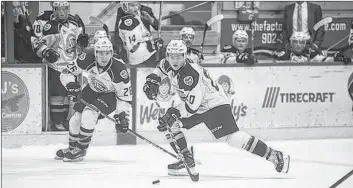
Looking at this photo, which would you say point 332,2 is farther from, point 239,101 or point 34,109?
point 34,109

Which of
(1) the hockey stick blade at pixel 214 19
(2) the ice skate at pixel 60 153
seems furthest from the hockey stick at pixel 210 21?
(2) the ice skate at pixel 60 153

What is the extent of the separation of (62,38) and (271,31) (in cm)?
153

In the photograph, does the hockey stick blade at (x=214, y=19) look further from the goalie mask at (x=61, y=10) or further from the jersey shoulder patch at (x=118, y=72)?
the goalie mask at (x=61, y=10)

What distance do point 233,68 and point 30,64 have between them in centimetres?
122

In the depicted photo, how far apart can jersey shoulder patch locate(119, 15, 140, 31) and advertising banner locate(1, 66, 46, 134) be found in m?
0.54

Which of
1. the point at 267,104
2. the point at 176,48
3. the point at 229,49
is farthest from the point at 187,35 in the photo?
the point at 267,104

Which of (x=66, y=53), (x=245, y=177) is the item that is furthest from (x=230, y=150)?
(x=66, y=53)

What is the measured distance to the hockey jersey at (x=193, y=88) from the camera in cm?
408

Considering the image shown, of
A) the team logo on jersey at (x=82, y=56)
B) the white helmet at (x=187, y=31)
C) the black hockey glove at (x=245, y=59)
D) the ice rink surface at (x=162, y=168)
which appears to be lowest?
the ice rink surface at (x=162, y=168)

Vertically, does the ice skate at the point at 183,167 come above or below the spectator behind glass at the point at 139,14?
below

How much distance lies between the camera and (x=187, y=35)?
4.76 m

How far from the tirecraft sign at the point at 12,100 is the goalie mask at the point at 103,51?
68 cm

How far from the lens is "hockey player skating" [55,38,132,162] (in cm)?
438

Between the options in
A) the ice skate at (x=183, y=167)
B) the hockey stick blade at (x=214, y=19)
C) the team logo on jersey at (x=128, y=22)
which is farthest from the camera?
the hockey stick blade at (x=214, y=19)
